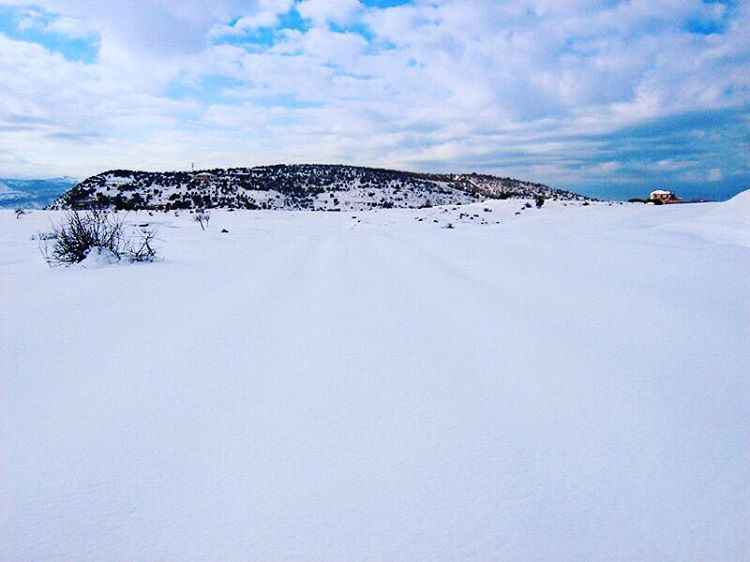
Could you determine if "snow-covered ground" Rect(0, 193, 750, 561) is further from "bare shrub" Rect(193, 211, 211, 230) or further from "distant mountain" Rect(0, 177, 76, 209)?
"distant mountain" Rect(0, 177, 76, 209)

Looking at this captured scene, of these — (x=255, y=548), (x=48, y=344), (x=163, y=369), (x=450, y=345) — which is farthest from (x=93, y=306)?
(x=255, y=548)

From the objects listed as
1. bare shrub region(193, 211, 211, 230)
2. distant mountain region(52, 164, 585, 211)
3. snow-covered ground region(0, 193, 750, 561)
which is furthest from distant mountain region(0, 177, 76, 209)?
snow-covered ground region(0, 193, 750, 561)

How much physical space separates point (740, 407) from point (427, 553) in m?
1.14

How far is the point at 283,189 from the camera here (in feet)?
144

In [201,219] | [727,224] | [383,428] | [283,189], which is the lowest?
[383,428]

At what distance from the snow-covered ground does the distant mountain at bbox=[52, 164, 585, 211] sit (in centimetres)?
2998

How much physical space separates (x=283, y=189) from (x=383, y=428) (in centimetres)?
4433

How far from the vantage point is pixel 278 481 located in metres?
1.12

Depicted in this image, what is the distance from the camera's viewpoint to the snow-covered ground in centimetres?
96

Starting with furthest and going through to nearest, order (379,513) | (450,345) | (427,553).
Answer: (450,345) < (379,513) < (427,553)

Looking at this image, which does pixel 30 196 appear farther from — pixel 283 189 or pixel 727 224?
pixel 727 224

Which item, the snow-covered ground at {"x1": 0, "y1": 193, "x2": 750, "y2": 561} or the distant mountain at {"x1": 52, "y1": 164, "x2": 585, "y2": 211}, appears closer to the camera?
the snow-covered ground at {"x1": 0, "y1": 193, "x2": 750, "y2": 561}

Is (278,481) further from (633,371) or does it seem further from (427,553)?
(633,371)

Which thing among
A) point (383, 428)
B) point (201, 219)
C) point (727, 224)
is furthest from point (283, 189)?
point (383, 428)
